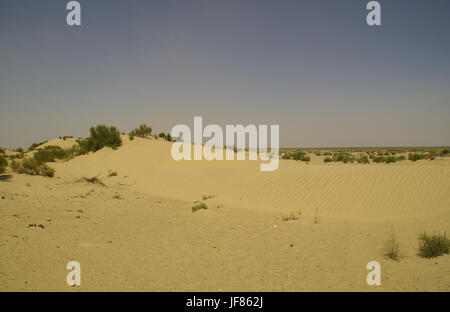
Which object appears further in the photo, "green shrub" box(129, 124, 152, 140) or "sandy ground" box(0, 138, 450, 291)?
"green shrub" box(129, 124, 152, 140)

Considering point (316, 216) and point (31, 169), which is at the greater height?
point (31, 169)

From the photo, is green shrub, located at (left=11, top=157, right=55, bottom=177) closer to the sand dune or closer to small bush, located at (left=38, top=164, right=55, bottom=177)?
small bush, located at (left=38, top=164, right=55, bottom=177)

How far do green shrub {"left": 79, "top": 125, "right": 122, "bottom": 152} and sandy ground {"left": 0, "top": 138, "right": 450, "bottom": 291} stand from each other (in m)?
12.1

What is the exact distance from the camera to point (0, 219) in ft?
19.9

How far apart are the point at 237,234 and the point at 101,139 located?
22.6 metres

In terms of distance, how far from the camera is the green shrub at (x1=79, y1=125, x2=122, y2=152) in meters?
24.8

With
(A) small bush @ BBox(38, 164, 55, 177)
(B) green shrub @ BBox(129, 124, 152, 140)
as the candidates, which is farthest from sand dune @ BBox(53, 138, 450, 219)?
(B) green shrub @ BBox(129, 124, 152, 140)

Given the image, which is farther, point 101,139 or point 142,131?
point 142,131

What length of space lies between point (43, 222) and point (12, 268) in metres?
2.58

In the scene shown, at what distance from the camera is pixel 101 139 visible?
82.0 ft

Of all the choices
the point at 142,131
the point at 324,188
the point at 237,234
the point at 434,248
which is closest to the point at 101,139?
the point at 142,131

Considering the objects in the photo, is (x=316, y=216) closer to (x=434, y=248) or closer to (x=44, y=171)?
(x=434, y=248)
